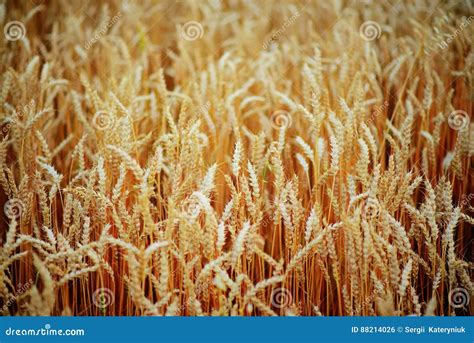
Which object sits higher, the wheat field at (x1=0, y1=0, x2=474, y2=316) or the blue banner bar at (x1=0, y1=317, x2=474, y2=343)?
the wheat field at (x1=0, y1=0, x2=474, y2=316)

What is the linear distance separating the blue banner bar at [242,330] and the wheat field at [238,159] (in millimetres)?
30

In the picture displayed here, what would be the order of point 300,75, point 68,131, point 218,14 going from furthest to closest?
point 218,14 → point 300,75 → point 68,131

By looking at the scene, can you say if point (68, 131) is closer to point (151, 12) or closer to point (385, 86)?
point (151, 12)

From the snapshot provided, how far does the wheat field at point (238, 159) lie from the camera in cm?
99

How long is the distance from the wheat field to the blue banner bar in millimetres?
30

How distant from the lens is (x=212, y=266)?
0.90 metres

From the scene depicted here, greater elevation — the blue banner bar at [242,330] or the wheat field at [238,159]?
the wheat field at [238,159]

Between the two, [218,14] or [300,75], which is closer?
[300,75]

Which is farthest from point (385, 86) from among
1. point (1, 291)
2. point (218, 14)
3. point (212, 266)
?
point (1, 291)

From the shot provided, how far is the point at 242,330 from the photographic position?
1.06 meters

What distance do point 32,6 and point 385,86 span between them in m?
1.12

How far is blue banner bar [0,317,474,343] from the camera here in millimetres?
1058

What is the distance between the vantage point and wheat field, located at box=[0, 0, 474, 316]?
0.99 m

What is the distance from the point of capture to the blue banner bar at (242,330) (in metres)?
1.06
